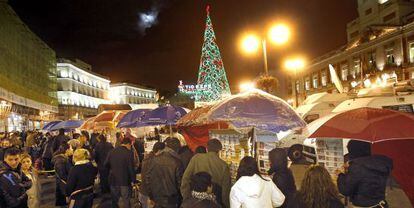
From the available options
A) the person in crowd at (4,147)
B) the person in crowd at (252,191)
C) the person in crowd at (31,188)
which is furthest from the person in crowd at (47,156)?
the person in crowd at (252,191)

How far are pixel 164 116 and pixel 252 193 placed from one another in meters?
5.67

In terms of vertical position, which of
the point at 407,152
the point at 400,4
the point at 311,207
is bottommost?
the point at 311,207

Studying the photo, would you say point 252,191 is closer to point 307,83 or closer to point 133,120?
point 133,120

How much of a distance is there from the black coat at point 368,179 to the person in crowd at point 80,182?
4499 millimetres

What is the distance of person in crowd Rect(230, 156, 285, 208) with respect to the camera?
14.9 feet

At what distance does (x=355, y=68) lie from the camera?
1575 inches

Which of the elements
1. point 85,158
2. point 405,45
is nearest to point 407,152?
point 85,158

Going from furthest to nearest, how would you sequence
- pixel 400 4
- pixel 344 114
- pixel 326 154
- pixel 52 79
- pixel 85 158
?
pixel 52 79, pixel 400 4, pixel 326 154, pixel 85 158, pixel 344 114

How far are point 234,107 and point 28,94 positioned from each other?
40201 mm

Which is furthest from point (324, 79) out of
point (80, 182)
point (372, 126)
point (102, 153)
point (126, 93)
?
point (126, 93)

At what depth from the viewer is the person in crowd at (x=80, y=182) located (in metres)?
6.80

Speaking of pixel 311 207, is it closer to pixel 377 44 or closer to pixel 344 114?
pixel 344 114

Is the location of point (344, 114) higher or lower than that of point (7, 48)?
lower

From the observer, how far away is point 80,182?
6.84m
